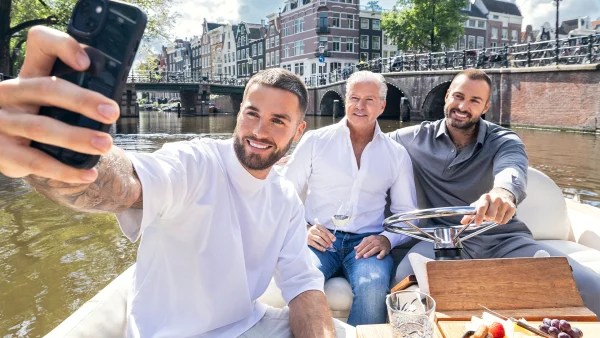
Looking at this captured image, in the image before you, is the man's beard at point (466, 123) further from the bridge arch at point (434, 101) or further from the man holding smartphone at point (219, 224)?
the bridge arch at point (434, 101)

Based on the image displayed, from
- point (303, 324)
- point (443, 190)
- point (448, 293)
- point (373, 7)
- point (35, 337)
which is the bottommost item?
point (35, 337)

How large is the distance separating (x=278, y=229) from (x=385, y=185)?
1.27 meters

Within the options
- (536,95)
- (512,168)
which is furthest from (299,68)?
(512,168)

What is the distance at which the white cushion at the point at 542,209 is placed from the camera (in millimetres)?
2953

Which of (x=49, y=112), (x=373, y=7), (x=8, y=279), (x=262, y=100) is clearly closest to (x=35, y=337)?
(x=8, y=279)

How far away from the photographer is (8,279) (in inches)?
143

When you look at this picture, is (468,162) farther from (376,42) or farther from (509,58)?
(376,42)

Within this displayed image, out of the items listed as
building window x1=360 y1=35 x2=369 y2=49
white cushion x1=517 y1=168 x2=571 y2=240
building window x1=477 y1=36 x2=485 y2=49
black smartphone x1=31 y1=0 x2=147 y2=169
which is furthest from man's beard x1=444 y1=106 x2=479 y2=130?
building window x1=477 y1=36 x2=485 y2=49

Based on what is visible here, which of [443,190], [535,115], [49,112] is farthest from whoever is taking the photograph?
[535,115]

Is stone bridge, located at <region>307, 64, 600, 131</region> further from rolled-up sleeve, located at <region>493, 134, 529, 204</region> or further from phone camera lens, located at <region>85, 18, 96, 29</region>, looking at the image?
phone camera lens, located at <region>85, 18, 96, 29</region>

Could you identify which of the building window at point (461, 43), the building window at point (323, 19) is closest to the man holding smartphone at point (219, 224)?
the building window at point (323, 19)

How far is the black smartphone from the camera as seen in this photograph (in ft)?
1.97

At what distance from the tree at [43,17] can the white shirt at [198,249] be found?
11473 millimetres

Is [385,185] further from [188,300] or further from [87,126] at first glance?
[87,126]
